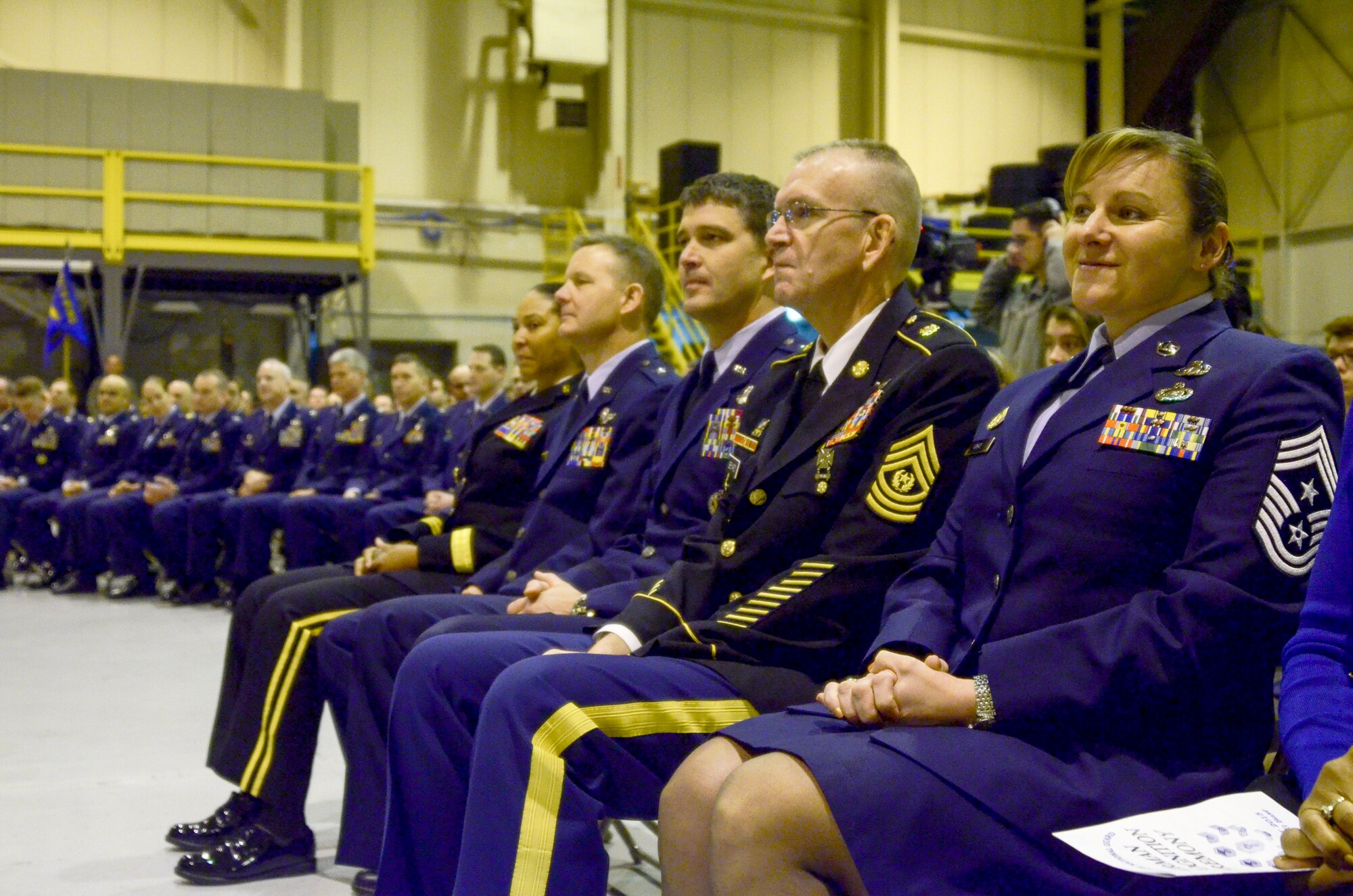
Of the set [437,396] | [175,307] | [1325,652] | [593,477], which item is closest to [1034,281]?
[593,477]

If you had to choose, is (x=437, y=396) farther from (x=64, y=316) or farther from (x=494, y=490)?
(x=494, y=490)

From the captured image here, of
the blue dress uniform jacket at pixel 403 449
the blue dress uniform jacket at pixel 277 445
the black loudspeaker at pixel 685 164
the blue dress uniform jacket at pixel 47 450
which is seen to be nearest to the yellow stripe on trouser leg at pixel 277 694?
the blue dress uniform jacket at pixel 403 449

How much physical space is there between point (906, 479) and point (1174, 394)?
43cm

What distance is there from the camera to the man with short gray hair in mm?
7168

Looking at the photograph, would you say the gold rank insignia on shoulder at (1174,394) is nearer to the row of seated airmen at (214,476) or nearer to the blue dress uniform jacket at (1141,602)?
the blue dress uniform jacket at (1141,602)

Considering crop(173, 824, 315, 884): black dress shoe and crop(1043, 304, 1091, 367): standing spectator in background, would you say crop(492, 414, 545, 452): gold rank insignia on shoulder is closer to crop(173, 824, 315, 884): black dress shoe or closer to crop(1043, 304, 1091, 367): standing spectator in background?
crop(173, 824, 315, 884): black dress shoe

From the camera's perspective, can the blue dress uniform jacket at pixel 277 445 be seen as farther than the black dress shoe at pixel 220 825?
Yes

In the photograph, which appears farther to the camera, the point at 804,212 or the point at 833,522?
the point at 804,212

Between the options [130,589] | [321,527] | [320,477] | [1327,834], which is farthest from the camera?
[130,589]

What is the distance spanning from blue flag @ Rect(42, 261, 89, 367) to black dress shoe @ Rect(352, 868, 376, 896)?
753cm

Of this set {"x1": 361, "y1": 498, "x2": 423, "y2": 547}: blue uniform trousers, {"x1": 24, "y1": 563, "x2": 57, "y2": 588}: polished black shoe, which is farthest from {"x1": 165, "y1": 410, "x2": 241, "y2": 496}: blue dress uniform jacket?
{"x1": 361, "y1": 498, "x2": 423, "y2": 547}: blue uniform trousers

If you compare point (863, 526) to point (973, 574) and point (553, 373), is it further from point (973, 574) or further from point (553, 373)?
point (553, 373)

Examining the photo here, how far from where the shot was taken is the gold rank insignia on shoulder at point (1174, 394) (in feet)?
4.71

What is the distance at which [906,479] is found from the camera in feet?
5.87
